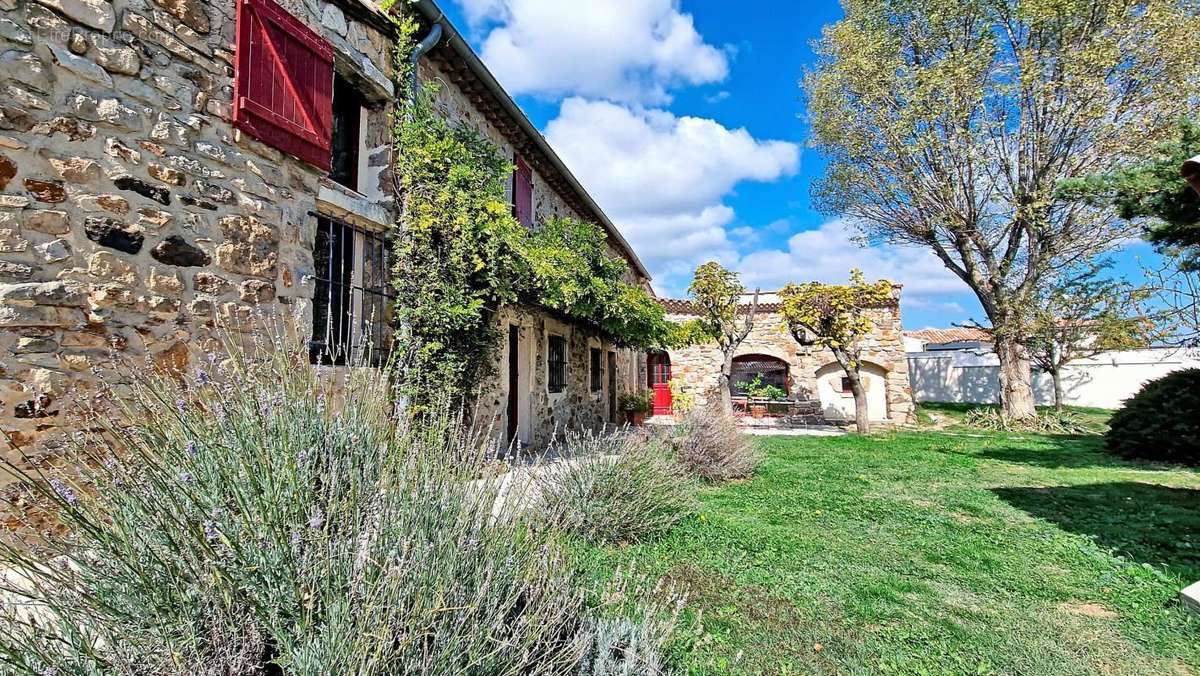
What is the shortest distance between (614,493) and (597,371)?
30.2 feet

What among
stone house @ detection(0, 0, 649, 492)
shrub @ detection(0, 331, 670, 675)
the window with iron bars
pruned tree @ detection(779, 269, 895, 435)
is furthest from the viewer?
pruned tree @ detection(779, 269, 895, 435)

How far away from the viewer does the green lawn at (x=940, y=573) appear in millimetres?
2400

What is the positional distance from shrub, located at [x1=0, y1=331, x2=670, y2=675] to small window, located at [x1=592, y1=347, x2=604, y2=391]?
11178mm

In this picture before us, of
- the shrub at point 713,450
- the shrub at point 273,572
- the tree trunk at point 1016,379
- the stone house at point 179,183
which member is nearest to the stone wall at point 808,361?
the tree trunk at point 1016,379

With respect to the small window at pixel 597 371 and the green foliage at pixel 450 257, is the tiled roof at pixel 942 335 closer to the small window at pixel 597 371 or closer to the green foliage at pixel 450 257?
the small window at pixel 597 371

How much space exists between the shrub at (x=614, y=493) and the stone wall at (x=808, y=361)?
11.1m

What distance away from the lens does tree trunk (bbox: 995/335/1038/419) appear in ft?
41.6

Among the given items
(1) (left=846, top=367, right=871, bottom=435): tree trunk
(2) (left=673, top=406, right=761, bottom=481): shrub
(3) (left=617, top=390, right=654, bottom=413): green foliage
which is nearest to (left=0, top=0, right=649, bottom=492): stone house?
(2) (left=673, top=406, right=761, bottom=481): shrub

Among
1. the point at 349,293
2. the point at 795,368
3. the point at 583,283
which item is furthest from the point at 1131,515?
the point at 795,368

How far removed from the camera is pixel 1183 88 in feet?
33.8

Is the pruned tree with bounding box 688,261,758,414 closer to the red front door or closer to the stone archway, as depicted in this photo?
the stone archway

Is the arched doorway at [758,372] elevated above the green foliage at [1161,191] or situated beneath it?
situated beneath

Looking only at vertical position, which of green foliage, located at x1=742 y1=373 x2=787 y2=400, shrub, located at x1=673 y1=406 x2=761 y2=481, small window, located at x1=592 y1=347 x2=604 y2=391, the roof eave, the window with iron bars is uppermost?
the roof eave

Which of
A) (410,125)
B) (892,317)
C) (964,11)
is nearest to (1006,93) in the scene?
(964,11)
